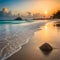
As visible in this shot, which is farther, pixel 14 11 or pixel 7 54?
pixel 14 11

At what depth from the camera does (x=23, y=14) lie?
474cm

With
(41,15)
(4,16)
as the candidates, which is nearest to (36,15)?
(41,15)

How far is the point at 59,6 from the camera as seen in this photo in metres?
4.61

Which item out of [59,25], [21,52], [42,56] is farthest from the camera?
[59,25]

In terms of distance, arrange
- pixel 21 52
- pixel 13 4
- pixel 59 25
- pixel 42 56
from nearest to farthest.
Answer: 1. pixel 42 56
2. pixel 21 52
3. pixel 13 4
4. pixel 59 25

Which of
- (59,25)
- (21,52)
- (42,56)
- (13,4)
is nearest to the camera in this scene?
(42,56)

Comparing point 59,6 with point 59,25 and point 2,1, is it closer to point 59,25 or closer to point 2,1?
point 59,25

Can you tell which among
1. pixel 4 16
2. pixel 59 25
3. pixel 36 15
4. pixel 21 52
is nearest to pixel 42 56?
pixel 21 52

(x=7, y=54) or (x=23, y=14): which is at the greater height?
(x=23, y=14)

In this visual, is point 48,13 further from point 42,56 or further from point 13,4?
point 42,56

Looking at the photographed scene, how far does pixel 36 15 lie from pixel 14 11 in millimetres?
568


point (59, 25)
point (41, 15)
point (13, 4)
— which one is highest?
point (13, 4)

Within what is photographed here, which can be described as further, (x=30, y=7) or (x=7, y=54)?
(x=30, y=7)

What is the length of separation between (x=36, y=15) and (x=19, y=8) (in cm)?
45
